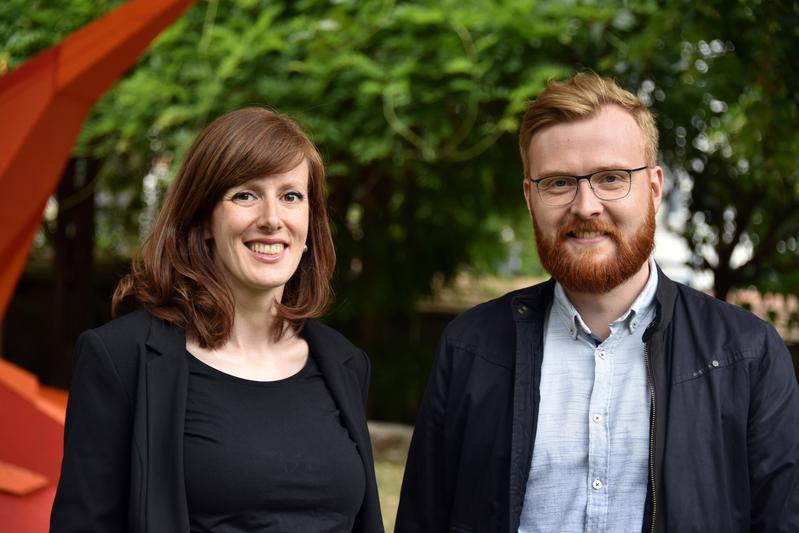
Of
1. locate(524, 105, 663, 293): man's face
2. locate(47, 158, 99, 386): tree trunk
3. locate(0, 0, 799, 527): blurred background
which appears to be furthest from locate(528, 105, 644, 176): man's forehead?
locate(47, 158, 99, 386): tree trunk

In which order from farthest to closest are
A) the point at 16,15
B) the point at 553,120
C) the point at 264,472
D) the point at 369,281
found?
1. the point at 369,281
2. the point at 16,15
3. the point at 553,120
4. the point at 264,472

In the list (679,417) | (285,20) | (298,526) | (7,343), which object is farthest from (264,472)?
(7,343)

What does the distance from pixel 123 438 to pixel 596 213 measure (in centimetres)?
102

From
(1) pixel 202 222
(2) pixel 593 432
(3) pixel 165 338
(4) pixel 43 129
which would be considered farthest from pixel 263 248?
(4) pixel 43 129

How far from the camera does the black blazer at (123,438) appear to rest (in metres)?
1.96

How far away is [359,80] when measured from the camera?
5273 mm

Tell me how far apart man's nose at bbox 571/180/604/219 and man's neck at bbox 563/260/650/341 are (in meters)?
0.17

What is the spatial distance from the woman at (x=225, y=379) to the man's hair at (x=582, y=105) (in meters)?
0.49

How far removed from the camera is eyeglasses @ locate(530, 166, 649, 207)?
216cm

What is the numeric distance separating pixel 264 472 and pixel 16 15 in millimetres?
3891

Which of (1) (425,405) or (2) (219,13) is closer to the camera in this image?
(1) (425,405)

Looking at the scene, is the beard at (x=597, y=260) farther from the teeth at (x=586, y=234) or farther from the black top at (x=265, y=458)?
the black top at (x=265, y=458)

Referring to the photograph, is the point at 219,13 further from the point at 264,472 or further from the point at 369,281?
the point at 264,472

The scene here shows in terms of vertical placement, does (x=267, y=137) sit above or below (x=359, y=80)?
below
